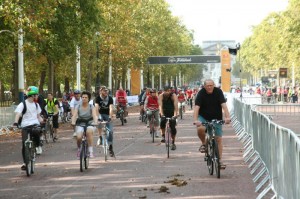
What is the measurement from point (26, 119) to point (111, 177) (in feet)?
7.57

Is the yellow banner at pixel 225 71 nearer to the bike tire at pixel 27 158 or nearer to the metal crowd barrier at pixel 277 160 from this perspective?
the metal crowd barrier at pixel 277 160

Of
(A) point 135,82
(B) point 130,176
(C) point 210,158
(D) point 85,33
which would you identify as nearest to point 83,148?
(B) point 130,176

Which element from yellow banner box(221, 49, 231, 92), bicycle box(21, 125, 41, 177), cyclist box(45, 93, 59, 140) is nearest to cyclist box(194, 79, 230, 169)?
bicycle box(21, 125, 41, 177)

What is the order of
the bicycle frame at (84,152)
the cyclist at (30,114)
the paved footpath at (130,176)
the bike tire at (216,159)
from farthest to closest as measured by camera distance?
1. the bicycle frame at (84,152)
2. the cyclist at (30,114)
3. the bike tire at (216,159)
4. the paved footpath at (130,176)

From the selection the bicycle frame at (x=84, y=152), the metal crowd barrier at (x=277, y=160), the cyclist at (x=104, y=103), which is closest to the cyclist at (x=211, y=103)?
the metal crowd barrier at (x=277, y=160)

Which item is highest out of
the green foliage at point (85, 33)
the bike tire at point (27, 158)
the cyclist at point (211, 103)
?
the green foliage at point (85, 33)

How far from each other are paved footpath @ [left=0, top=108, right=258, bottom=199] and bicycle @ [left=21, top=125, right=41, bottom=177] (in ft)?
0.69

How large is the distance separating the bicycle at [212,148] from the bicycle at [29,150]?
11.4 feet

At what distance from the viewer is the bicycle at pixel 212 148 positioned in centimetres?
1298

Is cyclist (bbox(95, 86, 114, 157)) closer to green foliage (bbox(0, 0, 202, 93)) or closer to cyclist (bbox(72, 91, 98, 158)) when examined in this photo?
cyclist (bbox(72, 91, 98, 158))

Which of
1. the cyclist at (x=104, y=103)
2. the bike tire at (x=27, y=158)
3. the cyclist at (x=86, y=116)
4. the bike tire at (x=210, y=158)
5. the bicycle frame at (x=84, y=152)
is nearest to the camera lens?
the bike tire at (x=210, y=158)

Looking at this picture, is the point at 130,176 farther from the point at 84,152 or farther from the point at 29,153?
the point at 29,153

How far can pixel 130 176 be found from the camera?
13602mm

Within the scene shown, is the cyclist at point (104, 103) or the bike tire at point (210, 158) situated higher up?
the cyclist at point (104, 103)
